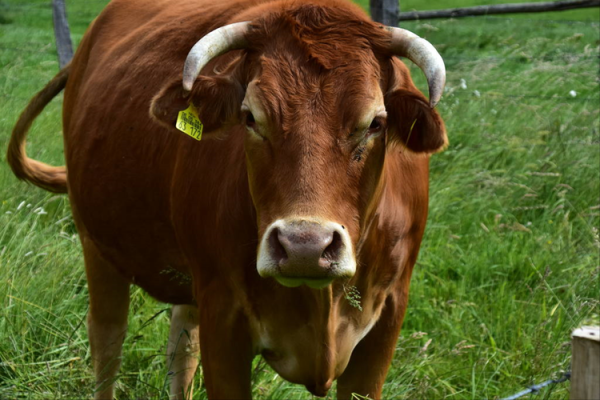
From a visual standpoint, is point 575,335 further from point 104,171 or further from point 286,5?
point 104,171

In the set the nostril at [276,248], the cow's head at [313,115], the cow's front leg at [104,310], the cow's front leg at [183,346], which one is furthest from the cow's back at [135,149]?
the nostril at [276,248]

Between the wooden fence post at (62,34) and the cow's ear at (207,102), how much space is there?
6303 millimetres

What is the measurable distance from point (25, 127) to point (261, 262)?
9.08ft

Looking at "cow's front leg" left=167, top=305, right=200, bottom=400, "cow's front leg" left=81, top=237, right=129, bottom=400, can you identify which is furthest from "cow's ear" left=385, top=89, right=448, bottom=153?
"cow's front leg" left=81, top=237, right=129, bottom=400

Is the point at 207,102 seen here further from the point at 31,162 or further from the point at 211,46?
the point at 31,162

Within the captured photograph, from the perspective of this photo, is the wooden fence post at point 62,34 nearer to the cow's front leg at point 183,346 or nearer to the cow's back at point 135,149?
the cow's back at point 135,149

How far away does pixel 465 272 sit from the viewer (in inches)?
180

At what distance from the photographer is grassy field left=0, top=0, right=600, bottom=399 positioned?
3662 mm

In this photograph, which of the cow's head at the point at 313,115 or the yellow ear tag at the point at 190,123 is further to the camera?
the yellow ear tag at the point at 190,123

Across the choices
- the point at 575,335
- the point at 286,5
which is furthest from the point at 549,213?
the point at 575,335

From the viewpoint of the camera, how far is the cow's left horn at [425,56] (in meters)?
2.43

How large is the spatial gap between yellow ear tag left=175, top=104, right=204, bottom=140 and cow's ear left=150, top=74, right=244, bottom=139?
0.05 feet

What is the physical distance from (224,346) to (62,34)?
653cm

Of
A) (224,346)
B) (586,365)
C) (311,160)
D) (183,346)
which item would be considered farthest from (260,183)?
(183,346)
